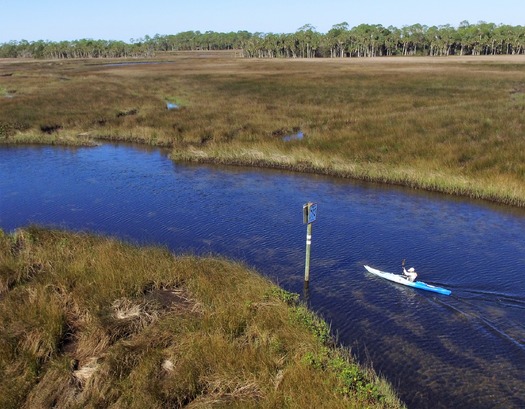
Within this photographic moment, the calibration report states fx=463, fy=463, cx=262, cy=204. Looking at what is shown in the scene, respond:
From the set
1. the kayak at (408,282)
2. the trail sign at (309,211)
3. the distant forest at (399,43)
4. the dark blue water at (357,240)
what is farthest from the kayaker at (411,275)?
the distant forest at (399,43)

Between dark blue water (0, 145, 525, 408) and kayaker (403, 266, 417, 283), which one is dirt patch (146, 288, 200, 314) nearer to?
dark blue water (0, 145, 525, 408)

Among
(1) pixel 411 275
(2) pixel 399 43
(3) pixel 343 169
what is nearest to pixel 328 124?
(3) pixel 343 169

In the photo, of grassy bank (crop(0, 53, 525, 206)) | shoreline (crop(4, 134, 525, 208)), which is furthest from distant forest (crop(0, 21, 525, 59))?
shoreline (crop(4, 134, 525, 208))

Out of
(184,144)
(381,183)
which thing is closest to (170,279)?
(381,183)

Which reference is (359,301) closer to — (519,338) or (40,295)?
(519,338)

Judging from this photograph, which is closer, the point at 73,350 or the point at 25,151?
the point at 73,350

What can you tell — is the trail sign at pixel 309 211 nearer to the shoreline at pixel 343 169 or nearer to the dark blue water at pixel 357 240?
the dark blue water at pixel 357 240

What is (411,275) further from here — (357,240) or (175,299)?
(175,299)
